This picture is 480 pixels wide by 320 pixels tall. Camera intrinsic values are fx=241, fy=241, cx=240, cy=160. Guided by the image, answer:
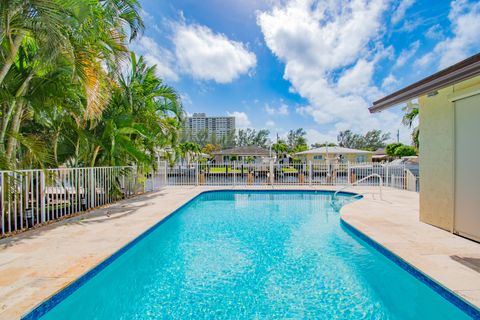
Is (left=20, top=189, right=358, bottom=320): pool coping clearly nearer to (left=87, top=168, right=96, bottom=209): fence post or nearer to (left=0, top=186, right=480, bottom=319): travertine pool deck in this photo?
(left=0, top=186, right=480, bottom=319): travertine pool deck

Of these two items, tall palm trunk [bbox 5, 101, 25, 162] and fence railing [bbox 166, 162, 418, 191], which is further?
fence railing [bbox 166, 162, 418, 191]

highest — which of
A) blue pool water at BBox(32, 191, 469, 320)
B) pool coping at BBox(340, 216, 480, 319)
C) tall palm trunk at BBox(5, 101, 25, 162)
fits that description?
tall palm trunk at BBox(5, 101, 25, 162)

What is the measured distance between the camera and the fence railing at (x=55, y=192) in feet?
15.4

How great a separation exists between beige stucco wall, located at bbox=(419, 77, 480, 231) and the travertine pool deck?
1.23ft

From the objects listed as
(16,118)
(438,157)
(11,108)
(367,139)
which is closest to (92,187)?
(16,118)

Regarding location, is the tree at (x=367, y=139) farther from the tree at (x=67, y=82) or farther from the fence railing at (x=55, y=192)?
the tree at (x=67, y=82)

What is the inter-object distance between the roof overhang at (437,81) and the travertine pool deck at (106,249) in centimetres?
262

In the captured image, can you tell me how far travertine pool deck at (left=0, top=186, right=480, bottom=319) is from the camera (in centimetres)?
269

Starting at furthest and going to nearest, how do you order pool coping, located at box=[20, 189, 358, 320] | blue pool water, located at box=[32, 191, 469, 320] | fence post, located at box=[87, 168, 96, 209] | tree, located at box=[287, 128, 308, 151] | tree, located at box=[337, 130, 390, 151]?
tree, located at box=[337, 130, 390, 151] → tree, located at box=[287, 128, 308, 151] → fence post, located at box=[87, 168, 96, 209] → blue pool water, located at box=[32, 191, 469, 320] → pool coping, located at box=[20, 189, 358, 320]

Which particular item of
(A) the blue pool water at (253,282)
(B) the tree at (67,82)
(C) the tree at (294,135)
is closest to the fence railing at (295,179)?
(B) the tree at (67,82)

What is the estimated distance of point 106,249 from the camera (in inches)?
154

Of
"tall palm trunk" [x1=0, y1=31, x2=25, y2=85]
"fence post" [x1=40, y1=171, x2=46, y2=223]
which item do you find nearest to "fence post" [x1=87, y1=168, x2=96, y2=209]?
"fence post" [x1=40, y1=171, x2=46, y2=223]

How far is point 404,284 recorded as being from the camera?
3340mm

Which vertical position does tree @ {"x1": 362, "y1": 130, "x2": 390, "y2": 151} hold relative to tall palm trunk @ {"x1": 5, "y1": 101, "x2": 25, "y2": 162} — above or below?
above
